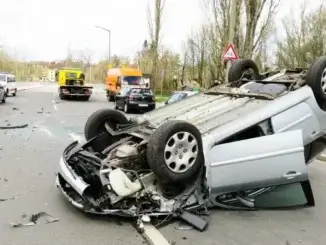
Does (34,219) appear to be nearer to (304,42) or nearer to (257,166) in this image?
(257,166)

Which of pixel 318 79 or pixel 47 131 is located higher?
pixel 318 79

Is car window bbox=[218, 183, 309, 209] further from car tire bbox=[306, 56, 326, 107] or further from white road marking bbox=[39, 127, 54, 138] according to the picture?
white road marking bbox=[39, 127, 54, 138]

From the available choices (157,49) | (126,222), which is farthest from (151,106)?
(126,222)

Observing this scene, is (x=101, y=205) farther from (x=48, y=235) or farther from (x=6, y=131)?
(x=6, y=131)

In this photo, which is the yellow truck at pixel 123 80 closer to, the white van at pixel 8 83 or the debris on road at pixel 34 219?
the white van at pixel 8 83

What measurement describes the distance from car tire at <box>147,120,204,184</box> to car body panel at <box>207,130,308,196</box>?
0.60 feet

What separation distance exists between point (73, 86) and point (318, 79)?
29207 mm

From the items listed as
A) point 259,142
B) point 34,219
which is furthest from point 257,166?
point 34,219

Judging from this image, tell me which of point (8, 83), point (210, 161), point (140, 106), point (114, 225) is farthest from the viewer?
point (8, 83)

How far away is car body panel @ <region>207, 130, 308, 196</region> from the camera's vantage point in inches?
191

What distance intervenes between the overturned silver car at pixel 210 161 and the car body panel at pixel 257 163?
0.01 m

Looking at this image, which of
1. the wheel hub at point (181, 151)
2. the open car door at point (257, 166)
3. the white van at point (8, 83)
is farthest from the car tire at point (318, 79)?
the white van at point (8, 83)

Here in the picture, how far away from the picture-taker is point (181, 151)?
16.0 ft

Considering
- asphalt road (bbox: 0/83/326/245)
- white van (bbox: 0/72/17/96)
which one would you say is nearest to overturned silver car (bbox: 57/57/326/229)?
asphalt road (bbox: 0/83/326/245)
